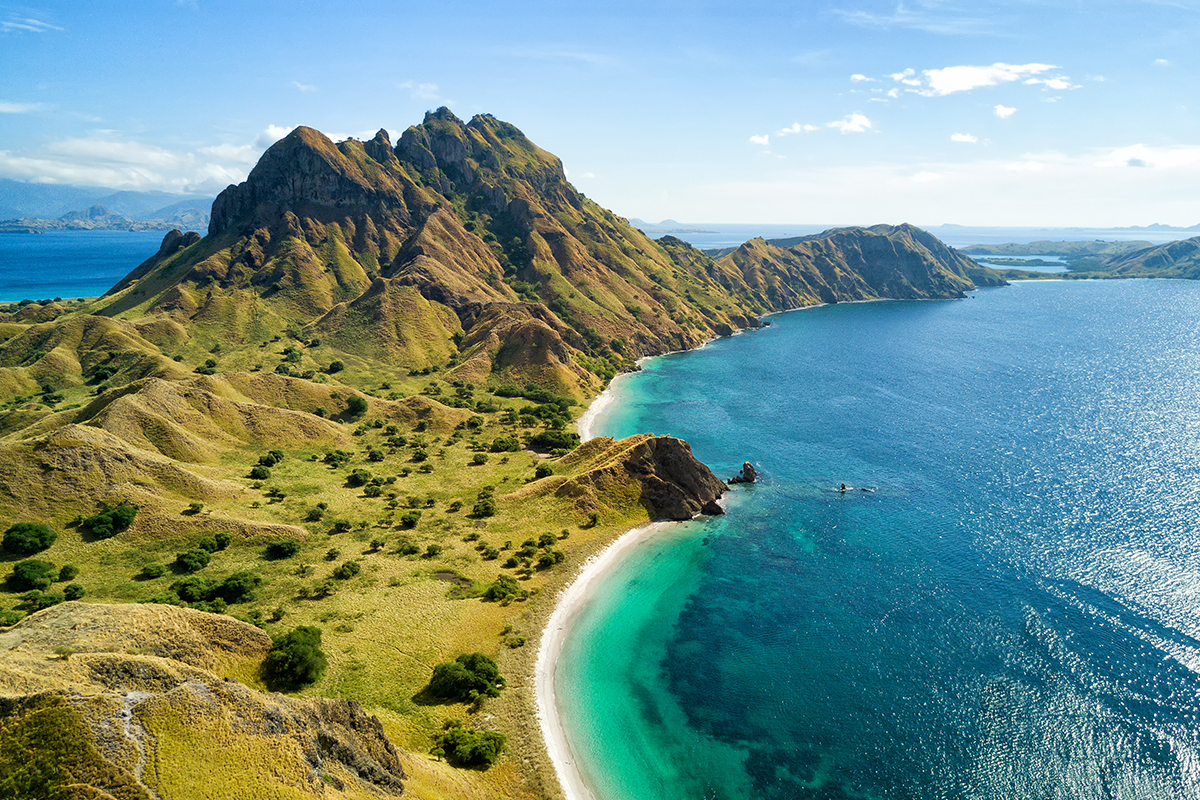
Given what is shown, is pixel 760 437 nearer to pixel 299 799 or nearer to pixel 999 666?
pixel 999 666

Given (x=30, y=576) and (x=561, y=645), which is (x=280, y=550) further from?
(x=561, y=645)

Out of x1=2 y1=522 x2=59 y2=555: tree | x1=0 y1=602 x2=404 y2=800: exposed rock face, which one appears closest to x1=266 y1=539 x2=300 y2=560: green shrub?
x1=2 y1=522 x2=59 y2=555: tree

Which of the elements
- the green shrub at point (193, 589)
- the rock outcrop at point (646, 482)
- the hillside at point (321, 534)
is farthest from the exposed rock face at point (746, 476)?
the green shrub at point (193, 589)

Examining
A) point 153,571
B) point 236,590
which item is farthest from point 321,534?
point 153,571

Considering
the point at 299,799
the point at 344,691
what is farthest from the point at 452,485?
the point at 299,799

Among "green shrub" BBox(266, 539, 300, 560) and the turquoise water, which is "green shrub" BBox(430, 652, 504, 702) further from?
"green shrub" BBox(266, 539, 300, 560)

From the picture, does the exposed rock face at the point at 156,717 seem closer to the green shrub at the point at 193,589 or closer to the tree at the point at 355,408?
the green shrub at the point at 193,589
